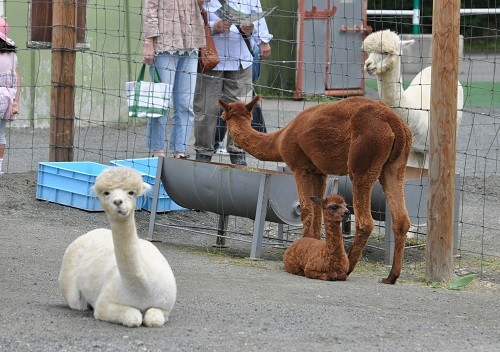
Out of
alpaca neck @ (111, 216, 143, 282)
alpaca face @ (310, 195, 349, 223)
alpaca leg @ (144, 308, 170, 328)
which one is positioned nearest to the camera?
alpaca neck @ (111, 216, 143, 282)

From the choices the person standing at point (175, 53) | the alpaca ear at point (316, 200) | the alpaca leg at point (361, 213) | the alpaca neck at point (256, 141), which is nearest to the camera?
the alpaca leg at point (361, 213)

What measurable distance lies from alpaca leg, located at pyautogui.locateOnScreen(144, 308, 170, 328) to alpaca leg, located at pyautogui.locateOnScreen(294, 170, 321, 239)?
2373mm

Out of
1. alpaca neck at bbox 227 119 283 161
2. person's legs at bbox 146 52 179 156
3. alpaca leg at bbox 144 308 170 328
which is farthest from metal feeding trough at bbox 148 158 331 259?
alpaca leg at bbox 144 308 170 328

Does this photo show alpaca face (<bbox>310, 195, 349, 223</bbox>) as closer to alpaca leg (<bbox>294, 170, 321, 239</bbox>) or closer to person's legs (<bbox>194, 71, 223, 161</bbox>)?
alpaca leg (<bbox>294, 170, 321, 239</bbox>)

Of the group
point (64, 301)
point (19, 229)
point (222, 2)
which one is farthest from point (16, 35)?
point (64, 301)

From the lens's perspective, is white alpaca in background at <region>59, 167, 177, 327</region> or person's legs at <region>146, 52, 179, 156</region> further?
person's legs at <region>146, 52, 179, 156</region>

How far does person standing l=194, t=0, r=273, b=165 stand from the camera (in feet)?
33.5

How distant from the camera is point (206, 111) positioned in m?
10.3

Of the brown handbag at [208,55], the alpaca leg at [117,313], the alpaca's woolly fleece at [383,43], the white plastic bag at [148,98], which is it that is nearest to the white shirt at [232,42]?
the brown handbag at [208,55]

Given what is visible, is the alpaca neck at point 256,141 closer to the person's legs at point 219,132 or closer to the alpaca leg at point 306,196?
the alpaca leg at point 306,196

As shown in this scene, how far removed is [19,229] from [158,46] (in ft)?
7.46

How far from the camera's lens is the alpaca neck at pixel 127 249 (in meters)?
5.05

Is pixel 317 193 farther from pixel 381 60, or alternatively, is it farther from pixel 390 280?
pixel 381 60

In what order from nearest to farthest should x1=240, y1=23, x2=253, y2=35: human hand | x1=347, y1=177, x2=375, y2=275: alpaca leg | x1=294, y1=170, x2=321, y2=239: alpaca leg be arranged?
1. x1=347, y1=177, x2=375, y2=275: alpaca leg
2. x1=294, y1=170, x2=321, y2=239: alpaca leg
3. x1=240, y1=23, x2=253, y2=35: human hand
